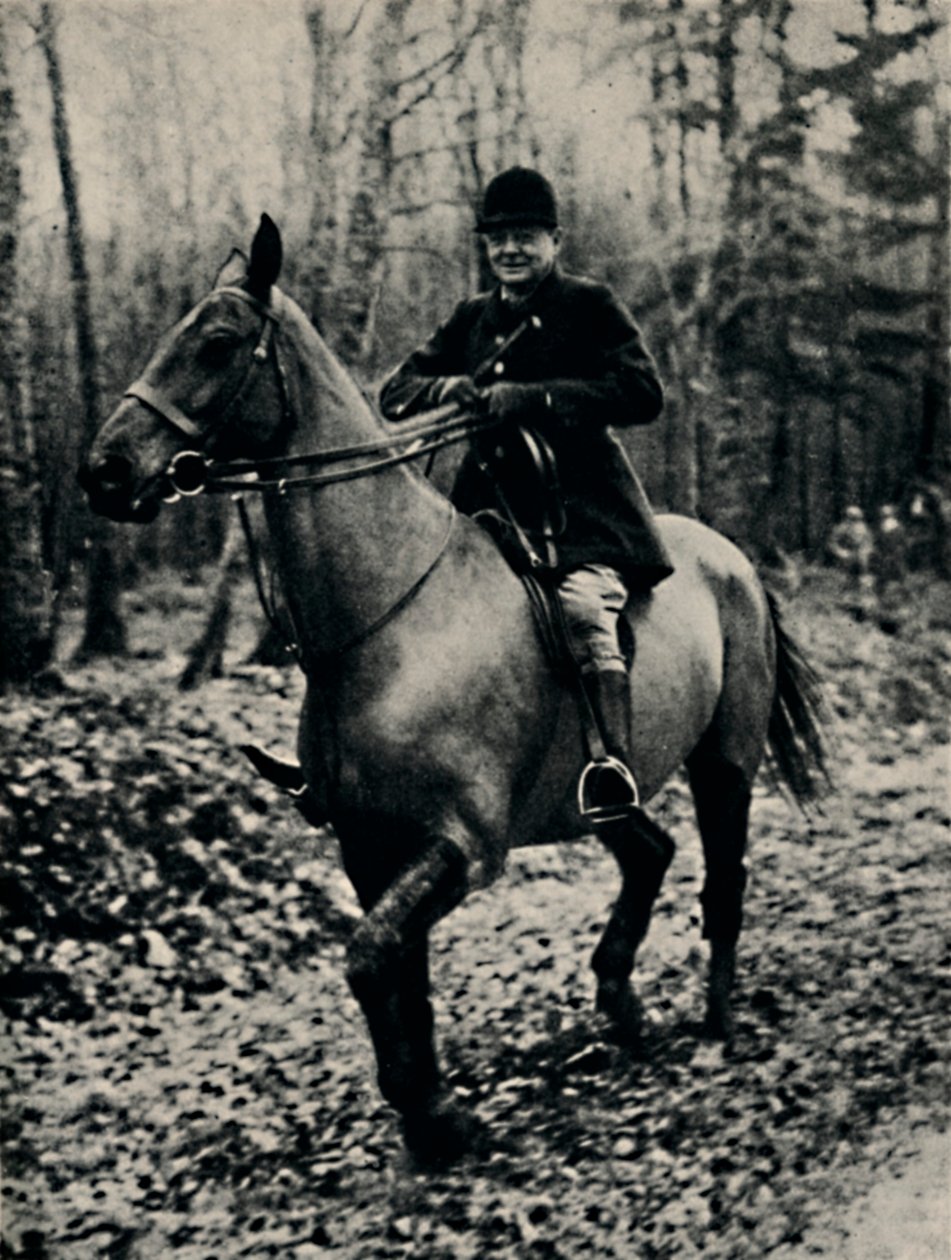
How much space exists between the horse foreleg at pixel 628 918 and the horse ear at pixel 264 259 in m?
2.49

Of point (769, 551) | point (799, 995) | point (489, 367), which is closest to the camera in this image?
point (489, 367)

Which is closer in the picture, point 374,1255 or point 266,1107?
point 374,1255

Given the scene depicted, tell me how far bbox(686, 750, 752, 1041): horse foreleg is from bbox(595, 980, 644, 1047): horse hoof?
297 millimetres

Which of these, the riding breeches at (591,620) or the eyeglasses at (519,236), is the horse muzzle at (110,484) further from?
the eyeglasses at (519,236)

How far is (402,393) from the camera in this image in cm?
496

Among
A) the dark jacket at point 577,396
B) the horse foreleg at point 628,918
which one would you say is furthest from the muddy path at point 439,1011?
the dark jacket at point 577,396

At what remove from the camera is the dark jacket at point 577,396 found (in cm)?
477

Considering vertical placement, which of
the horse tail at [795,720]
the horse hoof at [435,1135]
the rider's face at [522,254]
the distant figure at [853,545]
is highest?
the rider's face at [522,254]

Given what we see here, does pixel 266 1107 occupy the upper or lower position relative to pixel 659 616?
lower

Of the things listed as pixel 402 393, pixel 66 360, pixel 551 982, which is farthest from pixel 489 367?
pixel 551 982

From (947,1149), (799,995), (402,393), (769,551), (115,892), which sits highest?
(402,393)

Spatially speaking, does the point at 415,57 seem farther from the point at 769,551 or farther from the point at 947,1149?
the point at 947,1149

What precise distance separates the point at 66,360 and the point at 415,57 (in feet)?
5.71

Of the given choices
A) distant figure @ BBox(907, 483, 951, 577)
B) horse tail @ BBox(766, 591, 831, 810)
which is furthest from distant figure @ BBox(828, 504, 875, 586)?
horse tail @ BBox(766, 591, 831, 810)
